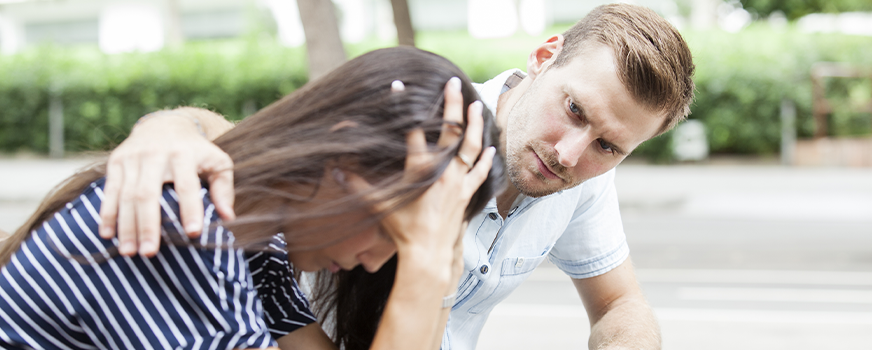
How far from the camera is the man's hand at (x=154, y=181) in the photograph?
103 centimetres

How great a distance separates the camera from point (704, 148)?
1199 cm

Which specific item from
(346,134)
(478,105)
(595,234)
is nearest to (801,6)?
(595,234)

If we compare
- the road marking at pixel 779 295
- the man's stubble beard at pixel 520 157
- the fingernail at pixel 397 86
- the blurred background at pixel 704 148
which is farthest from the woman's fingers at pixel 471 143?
the road marking at pixel 779 295

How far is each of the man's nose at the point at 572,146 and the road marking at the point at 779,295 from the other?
385 cm

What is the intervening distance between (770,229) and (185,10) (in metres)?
26.4

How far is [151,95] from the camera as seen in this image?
13344mm

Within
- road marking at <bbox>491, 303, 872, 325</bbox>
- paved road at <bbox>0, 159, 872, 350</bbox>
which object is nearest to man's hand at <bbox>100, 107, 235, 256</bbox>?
paved road at <bbox>0, 159, 872, 350</bbox>

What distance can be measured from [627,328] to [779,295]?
3921 millimetres

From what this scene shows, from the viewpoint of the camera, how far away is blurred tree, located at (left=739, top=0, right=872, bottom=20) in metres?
16.9

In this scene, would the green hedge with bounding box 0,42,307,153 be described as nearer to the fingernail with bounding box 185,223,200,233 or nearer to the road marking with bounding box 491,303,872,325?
the road marking with bounding box 491,303,872,325

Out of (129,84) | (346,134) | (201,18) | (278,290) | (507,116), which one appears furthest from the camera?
(201,18)

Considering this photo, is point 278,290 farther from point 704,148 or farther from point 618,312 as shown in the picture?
point 704,148

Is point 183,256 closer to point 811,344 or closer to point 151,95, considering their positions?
point 811,344

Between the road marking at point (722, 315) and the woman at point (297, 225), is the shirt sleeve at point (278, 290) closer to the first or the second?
the woman at point (297, 225)
